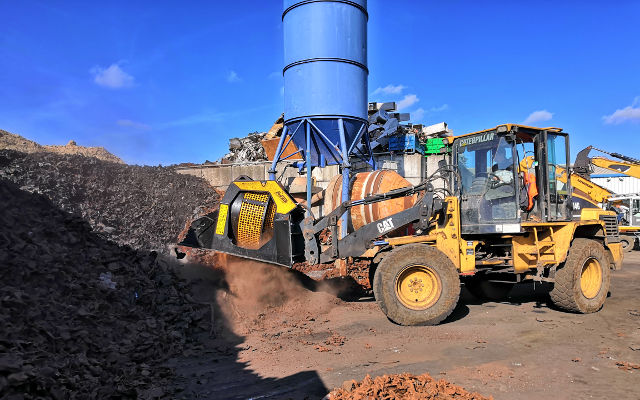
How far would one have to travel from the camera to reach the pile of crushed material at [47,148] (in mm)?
19828

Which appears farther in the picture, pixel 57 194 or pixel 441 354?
pixel 57 194

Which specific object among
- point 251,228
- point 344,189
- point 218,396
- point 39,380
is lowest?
point 218,396

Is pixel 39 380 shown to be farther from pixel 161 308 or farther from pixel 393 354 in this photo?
pixel 393 354

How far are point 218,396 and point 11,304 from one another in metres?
2.54

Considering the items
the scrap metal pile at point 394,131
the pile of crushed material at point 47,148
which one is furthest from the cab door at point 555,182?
the pile of crushed material at point 47,148

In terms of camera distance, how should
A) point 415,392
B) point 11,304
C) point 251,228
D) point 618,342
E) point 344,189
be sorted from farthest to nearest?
point 344,189, point 251,228, point 618,342, point 11,304, point 415,392

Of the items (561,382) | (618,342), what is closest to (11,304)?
(561,382)

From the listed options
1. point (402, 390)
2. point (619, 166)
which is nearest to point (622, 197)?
point (619, 166)

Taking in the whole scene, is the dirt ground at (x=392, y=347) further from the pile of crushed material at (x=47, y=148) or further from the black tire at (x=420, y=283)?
the pile of crushed material at (x=47, y=148)

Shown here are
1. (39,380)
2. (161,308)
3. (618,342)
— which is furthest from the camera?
(161,308)

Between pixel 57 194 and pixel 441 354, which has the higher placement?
pixel 57 194

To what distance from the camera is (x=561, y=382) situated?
4422mm

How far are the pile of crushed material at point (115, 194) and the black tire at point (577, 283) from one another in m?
7.43

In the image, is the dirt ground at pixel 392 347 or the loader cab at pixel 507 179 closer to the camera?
the dirt ground at pixel 392 347
